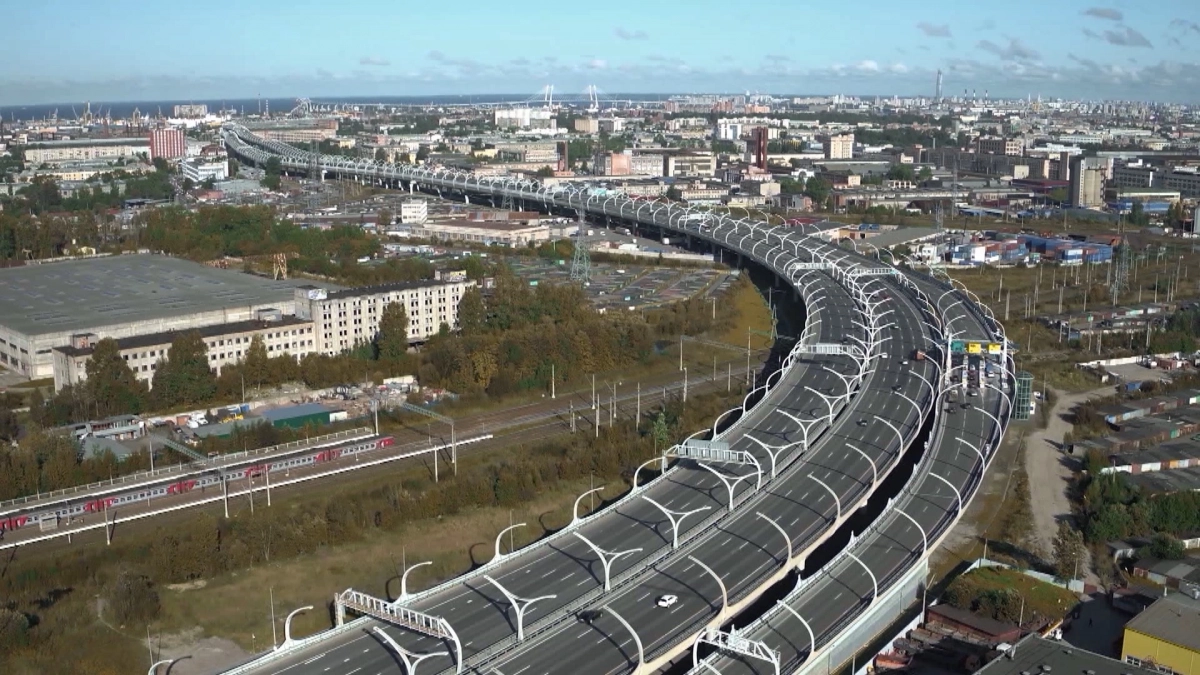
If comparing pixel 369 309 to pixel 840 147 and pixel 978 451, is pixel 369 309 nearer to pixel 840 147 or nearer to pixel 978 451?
pixel 978 451

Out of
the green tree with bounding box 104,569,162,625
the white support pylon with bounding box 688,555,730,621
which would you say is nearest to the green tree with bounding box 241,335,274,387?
the green tree with bounding box 104,569,162,625

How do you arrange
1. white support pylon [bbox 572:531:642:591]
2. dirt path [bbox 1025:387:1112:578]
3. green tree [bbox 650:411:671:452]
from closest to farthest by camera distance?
white support pylon [bbox 572:531:642:591] → dirt path [bbox 1025:387:1112:578] → green tree [bbox 650:411:671:452]

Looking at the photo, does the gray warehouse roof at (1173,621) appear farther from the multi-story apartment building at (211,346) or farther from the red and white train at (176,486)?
the multi-story apartment building at (211,346)

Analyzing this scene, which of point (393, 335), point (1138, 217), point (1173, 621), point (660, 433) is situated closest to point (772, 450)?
point (660, 433)

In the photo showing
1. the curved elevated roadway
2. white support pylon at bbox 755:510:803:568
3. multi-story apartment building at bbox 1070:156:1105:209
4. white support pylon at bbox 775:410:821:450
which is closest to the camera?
the curved elevated roadway

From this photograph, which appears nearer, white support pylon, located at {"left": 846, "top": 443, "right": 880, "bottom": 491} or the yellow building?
the yellow building

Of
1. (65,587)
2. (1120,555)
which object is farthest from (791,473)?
(65,587)

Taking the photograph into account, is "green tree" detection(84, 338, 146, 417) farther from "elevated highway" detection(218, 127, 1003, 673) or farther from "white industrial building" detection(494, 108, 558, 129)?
"white industrial building" detection(494, 108, 558, 129)
